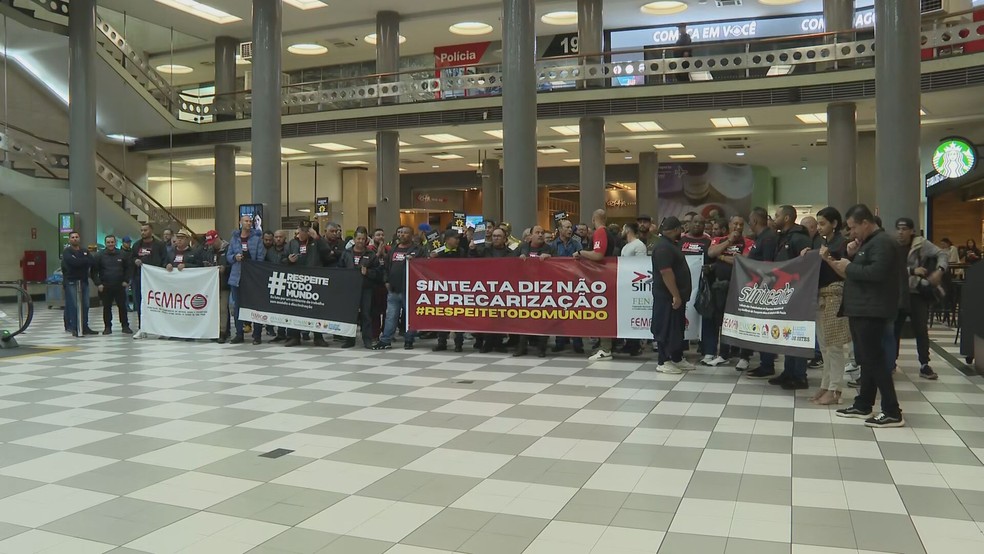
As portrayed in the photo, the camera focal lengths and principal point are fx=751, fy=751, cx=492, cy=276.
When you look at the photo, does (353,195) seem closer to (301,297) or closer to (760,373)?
(301,297)

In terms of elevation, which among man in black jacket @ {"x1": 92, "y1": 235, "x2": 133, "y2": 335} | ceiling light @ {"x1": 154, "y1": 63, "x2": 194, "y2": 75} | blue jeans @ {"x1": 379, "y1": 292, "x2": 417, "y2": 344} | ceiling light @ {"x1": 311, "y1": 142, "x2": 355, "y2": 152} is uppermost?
ceiling light @ {"x1": 154, "y1": 63, "x2": 194, "y2": 75}

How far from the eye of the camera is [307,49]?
88.4ft

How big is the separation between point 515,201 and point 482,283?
4.59 m

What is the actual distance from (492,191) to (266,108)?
46.0 ft

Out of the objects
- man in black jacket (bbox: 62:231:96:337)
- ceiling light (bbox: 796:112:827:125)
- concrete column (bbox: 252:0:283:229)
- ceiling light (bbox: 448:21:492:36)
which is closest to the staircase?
concrete column (bbox: 252:0:283:229)

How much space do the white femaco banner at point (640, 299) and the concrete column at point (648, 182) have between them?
18083mm

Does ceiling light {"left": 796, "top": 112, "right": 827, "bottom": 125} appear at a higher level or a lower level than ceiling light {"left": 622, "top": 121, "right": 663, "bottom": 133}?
lower

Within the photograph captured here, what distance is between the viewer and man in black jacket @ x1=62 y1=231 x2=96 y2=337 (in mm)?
12117

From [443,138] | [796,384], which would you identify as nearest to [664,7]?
→ [443,138]

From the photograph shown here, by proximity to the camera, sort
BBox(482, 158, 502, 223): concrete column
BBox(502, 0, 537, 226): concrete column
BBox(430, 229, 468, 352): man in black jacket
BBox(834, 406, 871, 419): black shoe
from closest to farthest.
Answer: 1. BBox(834, 406, 871, 419): black shoe
2. BBox(430, 229, 468, 352): man in black jacket
3. BBox(502, 0, 537, 226): concrete column
4. BBox(482, 158, 502, 223): concrete column

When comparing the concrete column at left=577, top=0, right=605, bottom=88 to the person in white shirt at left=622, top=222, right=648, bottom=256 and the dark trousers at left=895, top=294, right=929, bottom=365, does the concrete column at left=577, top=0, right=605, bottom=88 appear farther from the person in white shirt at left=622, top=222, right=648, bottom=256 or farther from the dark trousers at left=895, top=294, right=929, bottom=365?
the dark trousers at left=895, top=294, right=929, bottom=365

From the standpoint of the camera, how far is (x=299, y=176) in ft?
102

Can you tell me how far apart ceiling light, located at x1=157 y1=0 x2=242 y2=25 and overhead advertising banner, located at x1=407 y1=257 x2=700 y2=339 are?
15.7m

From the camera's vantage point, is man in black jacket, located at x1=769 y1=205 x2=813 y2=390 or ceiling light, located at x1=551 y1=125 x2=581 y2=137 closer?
man in black jacket, located at x1=769 y1=205 x2=813 y2=390
